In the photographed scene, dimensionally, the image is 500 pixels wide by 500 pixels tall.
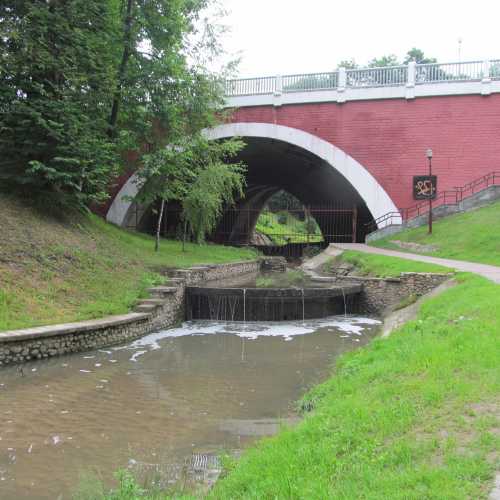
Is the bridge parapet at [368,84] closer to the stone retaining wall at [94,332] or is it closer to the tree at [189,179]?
the tree at [189,179]

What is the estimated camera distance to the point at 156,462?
4438mm

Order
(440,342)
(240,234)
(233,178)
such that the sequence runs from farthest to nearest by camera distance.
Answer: (240,234) → (233,178) → (440,342)

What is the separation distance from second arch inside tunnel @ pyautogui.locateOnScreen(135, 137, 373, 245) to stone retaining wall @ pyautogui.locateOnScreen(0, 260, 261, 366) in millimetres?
12477

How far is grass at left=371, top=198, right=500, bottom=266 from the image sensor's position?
1555 centimetres

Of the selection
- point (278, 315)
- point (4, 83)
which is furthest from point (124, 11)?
point (278, 315)

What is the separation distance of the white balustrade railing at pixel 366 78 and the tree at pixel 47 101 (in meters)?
10.8

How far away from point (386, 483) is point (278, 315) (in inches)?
400

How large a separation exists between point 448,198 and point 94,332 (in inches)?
697

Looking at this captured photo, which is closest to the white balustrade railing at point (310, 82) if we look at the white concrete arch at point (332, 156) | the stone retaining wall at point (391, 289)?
the white concrete arch at point (332, 156)

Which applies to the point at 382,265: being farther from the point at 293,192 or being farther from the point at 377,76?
the point at 293,192

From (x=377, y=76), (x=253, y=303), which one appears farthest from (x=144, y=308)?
(x=377, y=76)

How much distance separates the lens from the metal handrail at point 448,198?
69.8 ft

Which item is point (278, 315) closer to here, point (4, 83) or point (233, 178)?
point (233, 178)

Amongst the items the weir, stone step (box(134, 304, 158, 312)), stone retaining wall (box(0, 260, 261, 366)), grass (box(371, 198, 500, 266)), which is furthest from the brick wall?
stone step (box(134, 304, 158, 312))
